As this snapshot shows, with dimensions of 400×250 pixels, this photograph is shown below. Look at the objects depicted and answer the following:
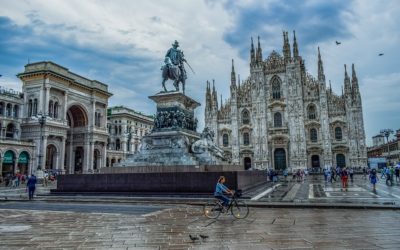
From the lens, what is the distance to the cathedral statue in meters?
16.1

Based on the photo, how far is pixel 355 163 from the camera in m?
46.1

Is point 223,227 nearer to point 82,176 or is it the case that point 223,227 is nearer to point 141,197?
point 141,197

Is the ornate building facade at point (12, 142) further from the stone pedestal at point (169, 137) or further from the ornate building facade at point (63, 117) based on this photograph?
the stone pedestal at point (169, 137)

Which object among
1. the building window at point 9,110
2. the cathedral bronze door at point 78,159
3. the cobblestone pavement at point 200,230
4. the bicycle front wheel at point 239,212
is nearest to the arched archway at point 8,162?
the building window at point 9,110

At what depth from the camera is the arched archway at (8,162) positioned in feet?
120

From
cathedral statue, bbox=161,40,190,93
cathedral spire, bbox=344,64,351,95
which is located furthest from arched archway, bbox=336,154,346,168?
cathedral statue, bbox=161,40,190,93

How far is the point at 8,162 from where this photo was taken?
37.0 m

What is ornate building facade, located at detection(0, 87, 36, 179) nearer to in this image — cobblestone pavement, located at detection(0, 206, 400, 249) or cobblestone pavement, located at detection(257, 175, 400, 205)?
cobblestone pavement, located at detection(0, 206, 400, 249)

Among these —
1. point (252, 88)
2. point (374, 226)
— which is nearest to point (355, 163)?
point (252, 88)

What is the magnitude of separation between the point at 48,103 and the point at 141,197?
1279 inches

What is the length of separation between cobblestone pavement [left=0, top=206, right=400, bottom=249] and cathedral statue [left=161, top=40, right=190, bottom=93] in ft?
27.8

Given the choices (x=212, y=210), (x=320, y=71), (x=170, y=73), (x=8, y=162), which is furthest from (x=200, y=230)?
(x=320, y=71)

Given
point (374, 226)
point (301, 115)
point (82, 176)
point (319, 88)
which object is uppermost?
point (319, 88)

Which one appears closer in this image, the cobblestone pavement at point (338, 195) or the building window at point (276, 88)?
the cobblestone pavement at point (338, 195)
